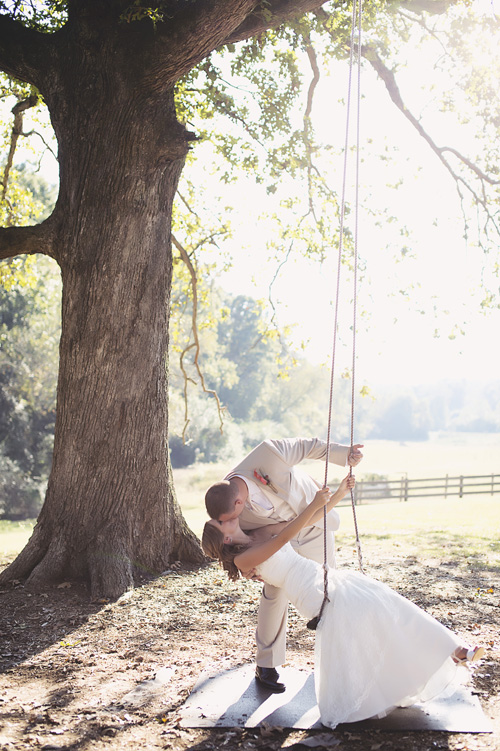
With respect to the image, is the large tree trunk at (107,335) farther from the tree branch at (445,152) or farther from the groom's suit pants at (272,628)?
the tree branch at (445,152)

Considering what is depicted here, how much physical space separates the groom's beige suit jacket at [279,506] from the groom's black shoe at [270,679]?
0.16ft

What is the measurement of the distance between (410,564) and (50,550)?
401 cm

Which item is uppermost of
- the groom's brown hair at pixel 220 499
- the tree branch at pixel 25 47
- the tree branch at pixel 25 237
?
the tree branch at pixel 25 47

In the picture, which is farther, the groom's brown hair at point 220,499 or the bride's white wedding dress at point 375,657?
the groom's brown hair at point 220,499

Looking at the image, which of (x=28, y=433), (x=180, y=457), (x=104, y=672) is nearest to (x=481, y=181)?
(x=104, y=672)

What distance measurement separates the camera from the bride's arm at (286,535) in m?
3.54

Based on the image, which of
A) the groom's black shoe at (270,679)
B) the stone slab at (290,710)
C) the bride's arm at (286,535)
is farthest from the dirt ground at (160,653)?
the bride's arm at (286,535)

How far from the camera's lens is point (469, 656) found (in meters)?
3.30

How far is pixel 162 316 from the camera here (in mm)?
6902

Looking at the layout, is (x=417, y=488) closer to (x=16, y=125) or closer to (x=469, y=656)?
(x=16, y=125)

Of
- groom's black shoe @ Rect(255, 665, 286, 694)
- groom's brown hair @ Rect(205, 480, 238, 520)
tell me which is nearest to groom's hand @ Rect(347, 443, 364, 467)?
groom's brown hair @ Rect(205, 480, 238, 520)

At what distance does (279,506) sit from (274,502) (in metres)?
0.05

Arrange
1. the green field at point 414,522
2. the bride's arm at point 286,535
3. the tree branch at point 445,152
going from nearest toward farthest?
the bride's arm at point 286,535
the green field at point 414,522
the tree branch at point 445,152

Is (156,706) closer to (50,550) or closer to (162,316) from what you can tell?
(50,550)
